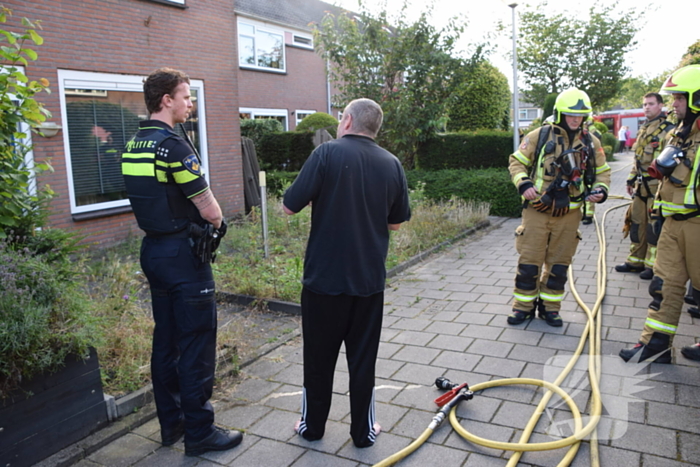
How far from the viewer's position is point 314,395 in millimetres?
3193

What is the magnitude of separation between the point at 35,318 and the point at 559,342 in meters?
3.88

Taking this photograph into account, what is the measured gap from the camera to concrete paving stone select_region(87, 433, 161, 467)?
3131 millimetres

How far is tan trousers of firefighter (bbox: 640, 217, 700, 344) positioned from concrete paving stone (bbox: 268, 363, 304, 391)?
8.75 feet

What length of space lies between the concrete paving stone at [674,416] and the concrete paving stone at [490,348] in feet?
3.89

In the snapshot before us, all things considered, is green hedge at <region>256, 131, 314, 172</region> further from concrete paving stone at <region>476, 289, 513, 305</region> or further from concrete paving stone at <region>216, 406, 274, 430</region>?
concrete paving stone at <region>216, 406, 274, 430</region>

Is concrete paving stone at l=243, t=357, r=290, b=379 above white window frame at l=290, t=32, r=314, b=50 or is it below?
below

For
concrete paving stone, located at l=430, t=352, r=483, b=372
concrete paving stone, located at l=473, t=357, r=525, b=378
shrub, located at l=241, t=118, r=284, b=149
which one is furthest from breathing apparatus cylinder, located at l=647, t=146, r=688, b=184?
shrub, located at l=241, t=118, r=284, b=149

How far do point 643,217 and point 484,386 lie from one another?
428 cm

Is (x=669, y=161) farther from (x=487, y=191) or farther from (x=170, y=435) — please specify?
(x=487, y=191)

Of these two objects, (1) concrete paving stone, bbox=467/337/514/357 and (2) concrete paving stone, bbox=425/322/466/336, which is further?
(2) concrete paving stone, bbox=425/322/466/336

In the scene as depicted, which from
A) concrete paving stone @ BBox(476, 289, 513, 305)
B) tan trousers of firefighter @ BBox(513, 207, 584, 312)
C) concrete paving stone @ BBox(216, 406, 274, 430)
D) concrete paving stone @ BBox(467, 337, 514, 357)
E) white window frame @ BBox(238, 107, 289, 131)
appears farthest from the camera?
white window frame @ BBox(238, 107, 289, 131)

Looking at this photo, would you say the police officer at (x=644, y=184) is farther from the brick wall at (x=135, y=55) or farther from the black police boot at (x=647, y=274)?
the brick wall at (x=135, y=55)

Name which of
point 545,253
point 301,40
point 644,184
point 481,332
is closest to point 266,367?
point 481,332

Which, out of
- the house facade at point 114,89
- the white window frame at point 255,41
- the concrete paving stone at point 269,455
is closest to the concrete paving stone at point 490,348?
the concrete paving stone at point 269,455
